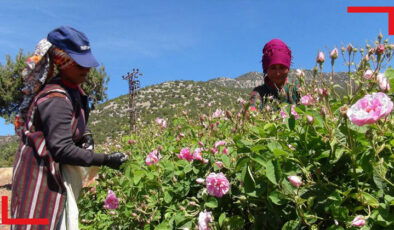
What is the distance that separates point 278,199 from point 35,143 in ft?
4.38

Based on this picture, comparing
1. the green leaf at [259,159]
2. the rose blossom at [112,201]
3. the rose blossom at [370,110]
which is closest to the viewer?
the rose blossom at [370,110]

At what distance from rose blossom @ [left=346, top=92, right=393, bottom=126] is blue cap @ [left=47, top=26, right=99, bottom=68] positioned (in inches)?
59.5

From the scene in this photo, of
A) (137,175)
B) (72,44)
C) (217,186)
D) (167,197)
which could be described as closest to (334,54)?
(217,186)

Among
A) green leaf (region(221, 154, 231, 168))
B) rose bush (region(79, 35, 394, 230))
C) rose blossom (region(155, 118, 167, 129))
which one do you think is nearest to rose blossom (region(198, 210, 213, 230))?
rose bush (region(79, 35, 394, 230))

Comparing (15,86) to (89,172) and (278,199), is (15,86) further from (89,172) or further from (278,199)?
(278,199)

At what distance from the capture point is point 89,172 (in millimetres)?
2188

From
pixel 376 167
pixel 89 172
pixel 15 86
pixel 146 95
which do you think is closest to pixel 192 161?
pixel 89 172

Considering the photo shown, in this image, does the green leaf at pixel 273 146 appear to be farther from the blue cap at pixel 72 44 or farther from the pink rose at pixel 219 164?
the blue cap at pixel 72 44

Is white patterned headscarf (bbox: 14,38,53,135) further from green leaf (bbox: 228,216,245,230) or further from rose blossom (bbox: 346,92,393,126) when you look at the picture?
rose blossom (bbox: 346,92,393,126)

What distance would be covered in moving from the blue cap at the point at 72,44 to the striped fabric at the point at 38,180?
0.69ft

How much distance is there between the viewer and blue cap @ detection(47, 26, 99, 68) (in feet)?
6.60

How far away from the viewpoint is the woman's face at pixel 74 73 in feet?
6.69

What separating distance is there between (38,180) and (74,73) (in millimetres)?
629

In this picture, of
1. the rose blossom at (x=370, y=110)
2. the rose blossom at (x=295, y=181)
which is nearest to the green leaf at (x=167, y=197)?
the rose blossom at (x=295, y=181)
